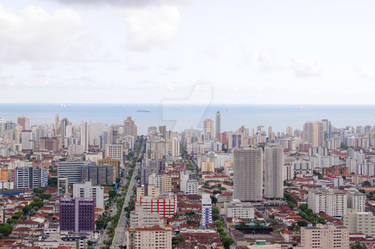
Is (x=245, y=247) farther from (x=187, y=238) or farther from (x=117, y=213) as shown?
(x=117, y=213)

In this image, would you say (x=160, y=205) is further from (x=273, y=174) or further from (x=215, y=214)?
(x=273, y=174)

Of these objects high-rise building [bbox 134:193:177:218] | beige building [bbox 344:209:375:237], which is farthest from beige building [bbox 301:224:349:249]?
high-rise building [bbox 134:193:177:218]

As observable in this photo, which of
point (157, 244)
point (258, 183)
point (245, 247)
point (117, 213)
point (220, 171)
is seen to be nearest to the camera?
point (157, 244)

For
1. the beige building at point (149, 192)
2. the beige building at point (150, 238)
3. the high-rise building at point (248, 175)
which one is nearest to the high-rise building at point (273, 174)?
the high-rise building at point (248, 175)

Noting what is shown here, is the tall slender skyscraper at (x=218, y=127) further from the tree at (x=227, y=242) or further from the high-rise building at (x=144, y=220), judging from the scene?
the tree at (x=227, y=242)

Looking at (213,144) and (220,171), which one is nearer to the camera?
(220,171)

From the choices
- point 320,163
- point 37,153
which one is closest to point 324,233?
point 320,163

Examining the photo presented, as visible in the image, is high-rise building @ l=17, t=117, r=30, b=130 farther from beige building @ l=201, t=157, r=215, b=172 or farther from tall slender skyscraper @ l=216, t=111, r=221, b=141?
beige building @ l=201, t=157, r=215, b=172
